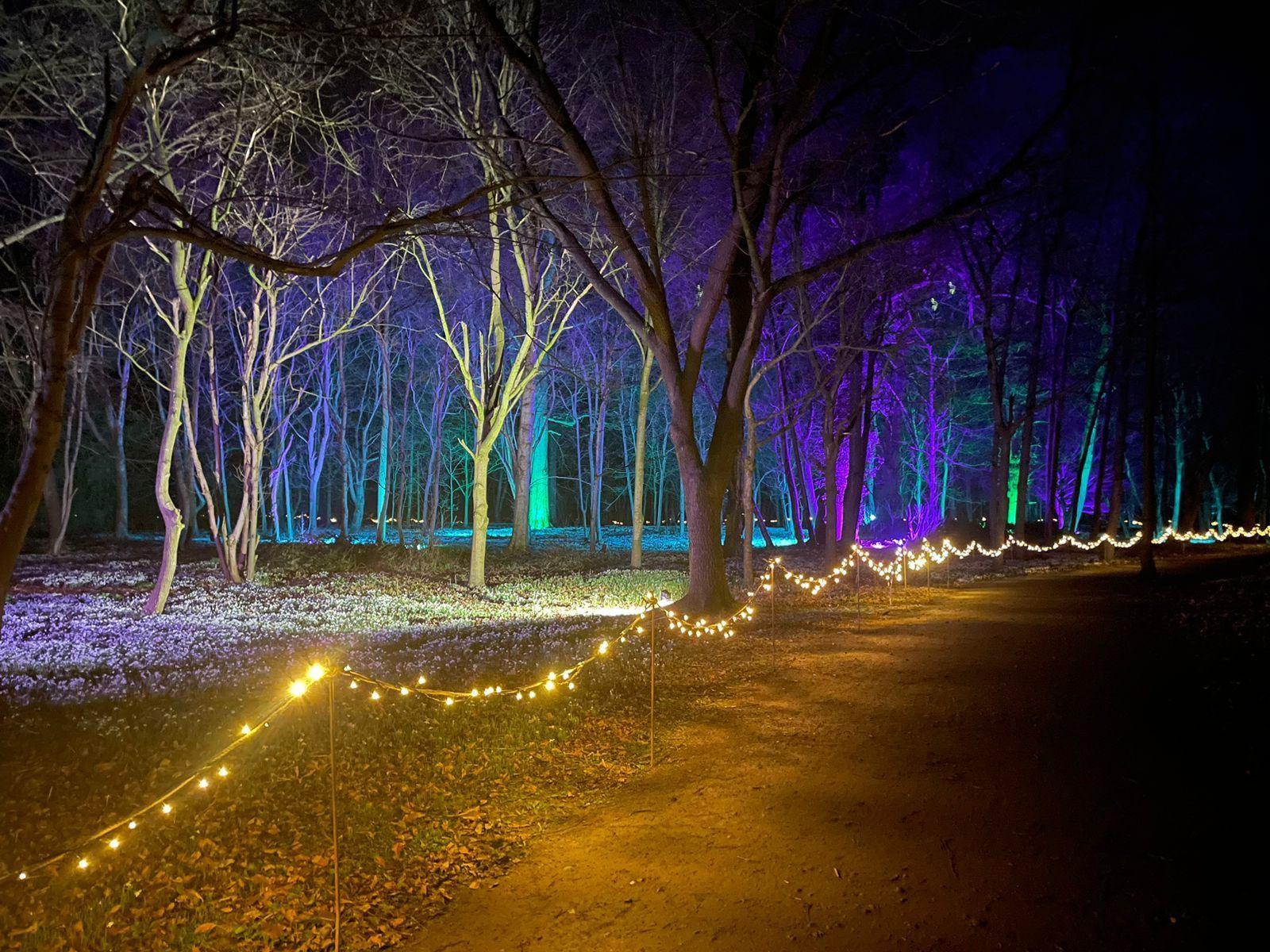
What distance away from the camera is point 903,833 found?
4.87 metres

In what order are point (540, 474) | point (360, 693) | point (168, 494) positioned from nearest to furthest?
point (360, 693) < point (168, 494) < point (540, 474)

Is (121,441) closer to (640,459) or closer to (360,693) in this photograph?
(640,459)

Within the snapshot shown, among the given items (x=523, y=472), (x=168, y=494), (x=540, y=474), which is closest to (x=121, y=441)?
(x=523, y=472)

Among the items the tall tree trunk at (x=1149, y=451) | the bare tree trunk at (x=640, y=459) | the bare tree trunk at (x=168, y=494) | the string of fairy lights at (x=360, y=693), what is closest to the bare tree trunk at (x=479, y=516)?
the bare tree trunk at (x=640, y=459)

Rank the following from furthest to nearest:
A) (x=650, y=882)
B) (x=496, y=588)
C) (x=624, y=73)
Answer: (x=496, y=588) < (x=624, y=73) < (x=650, y=882)

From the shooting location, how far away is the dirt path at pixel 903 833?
3.88 m

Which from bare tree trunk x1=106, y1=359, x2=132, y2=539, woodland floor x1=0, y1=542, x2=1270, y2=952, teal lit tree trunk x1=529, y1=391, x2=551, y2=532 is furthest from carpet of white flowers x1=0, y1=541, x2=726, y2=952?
teal lit tree trunk x1=529, y1=391, x2=551, y2=532

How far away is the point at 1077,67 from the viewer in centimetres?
1425

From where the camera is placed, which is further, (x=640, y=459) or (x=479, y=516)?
(x=640, y=459)

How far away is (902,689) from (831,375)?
13392 mm

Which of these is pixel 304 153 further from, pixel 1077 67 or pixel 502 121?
pixel 1077 67

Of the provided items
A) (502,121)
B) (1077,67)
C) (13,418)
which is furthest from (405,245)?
(13,418)

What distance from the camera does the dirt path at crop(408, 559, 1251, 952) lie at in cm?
388

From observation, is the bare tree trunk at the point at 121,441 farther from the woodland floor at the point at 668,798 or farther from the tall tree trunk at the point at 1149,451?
the tall tree trunk at the point at 1149,451
